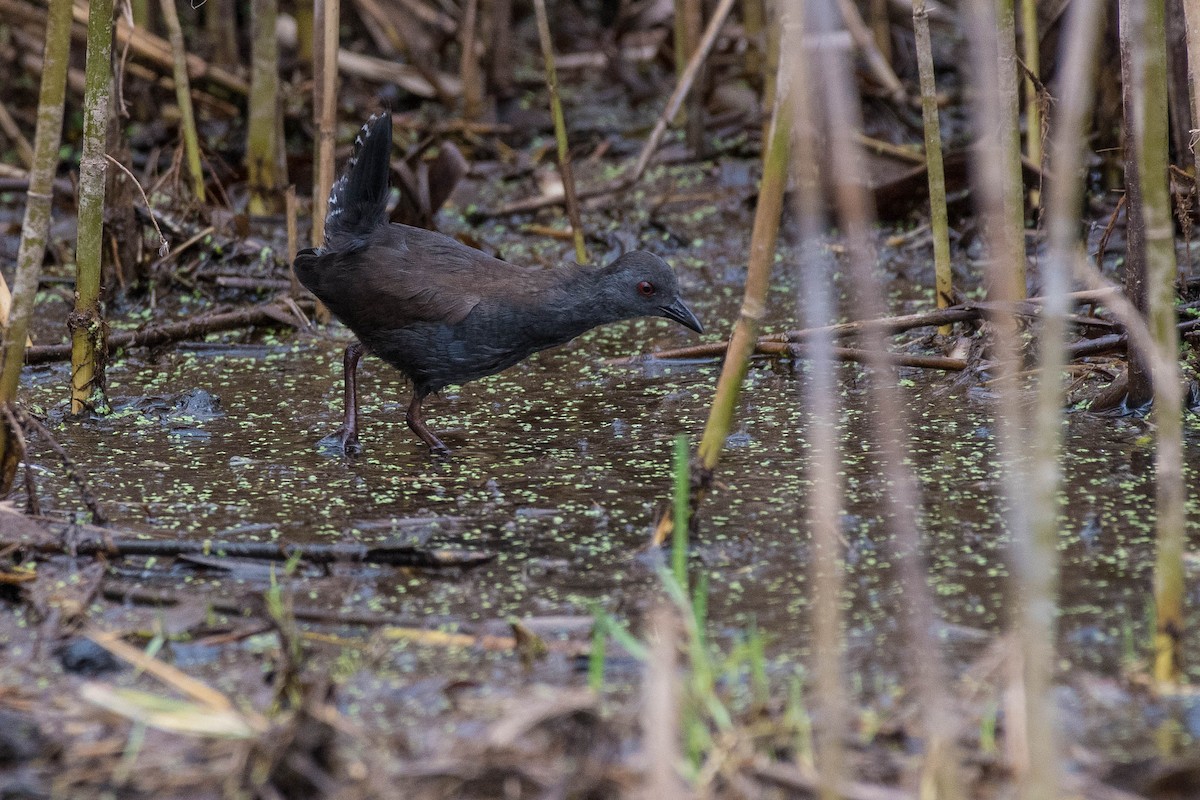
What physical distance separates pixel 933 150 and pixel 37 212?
2606 mm

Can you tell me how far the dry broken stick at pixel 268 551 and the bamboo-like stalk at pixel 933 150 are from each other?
6.84 ft

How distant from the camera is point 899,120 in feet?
24.6

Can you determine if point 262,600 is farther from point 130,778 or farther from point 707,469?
point 707,469

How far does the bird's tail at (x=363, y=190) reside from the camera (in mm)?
Answer: 4543

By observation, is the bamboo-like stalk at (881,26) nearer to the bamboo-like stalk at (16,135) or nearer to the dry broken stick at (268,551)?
the bamboo-like stalk at (16,135)

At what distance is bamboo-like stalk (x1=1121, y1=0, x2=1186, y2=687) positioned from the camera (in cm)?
219

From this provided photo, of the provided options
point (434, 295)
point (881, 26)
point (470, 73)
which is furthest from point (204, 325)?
point (881, 26)

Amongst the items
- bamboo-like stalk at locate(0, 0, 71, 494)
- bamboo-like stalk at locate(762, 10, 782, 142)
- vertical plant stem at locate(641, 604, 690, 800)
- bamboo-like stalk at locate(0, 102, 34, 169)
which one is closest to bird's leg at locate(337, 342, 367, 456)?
bamboo-like stalk at locate(0, 0, 71, 494)

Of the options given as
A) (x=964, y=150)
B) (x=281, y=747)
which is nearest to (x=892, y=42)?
(x=964, y=150)

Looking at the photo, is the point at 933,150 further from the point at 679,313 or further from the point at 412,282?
the point at 412,282

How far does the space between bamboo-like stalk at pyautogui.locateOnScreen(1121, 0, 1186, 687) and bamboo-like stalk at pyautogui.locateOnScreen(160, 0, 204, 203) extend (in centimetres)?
423

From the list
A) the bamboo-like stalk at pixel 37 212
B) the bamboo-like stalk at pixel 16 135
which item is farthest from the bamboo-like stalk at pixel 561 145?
the bamboo-like stalk at pixel 16 135

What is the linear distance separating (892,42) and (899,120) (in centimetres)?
104

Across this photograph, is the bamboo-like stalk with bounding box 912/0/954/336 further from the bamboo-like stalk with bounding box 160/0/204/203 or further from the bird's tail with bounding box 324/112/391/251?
the bamboo-like stalk with bounding box 160/0/204/203
